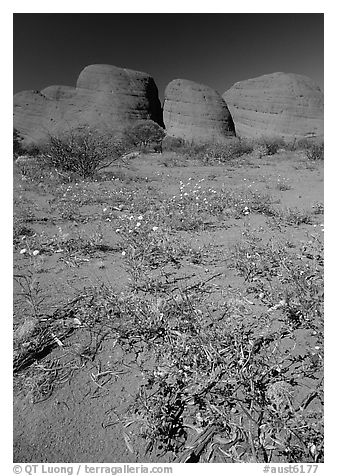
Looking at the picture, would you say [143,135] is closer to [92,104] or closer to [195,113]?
[195,113]

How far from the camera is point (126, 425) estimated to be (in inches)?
63.9

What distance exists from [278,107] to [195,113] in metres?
11.2

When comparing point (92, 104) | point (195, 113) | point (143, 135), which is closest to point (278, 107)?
point (195, 113)

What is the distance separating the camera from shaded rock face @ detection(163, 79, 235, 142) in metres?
42.8

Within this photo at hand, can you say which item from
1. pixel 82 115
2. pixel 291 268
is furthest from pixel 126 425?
pixel 82 115

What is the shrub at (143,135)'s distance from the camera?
113ft

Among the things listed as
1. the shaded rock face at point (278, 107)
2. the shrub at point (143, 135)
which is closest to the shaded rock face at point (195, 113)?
the shaded rock face at point (278, 107)

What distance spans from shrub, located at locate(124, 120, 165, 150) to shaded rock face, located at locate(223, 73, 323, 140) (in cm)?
1415

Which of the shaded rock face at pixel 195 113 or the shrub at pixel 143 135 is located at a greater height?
the shaded rock face at pixel 195 113

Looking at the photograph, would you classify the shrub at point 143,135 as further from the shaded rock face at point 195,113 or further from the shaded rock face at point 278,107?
the shaded rock face at point 278,107

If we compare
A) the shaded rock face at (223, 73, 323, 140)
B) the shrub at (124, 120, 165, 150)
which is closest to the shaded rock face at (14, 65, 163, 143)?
the shrub at (124, 120, 165, 150)

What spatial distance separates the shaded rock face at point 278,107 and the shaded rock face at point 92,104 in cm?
1209

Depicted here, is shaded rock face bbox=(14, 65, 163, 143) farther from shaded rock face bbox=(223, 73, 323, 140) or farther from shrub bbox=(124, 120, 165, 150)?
shaded rock face bbox=(223, 73, 323, 140)
